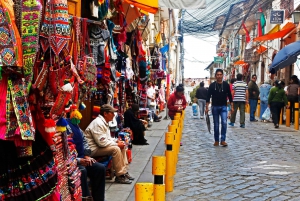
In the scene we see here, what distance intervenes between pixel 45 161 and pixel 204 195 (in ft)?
11.0

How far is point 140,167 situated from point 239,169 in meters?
1.89

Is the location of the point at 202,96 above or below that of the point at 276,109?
above

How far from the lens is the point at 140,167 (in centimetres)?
897

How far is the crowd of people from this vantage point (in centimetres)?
1162

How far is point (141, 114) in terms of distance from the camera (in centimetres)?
1603

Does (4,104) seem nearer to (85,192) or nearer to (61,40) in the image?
(61,40)

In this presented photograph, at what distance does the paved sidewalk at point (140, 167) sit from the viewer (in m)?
6.79

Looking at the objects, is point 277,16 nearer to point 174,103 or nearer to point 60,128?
point 174,103

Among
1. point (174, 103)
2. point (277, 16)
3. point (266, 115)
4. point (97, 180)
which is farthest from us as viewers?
point (277, 16)

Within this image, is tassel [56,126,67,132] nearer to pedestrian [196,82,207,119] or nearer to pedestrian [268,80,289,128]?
pedestrian [268,80,289,128]

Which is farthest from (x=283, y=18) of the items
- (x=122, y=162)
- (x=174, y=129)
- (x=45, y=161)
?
(x=45, y=161)

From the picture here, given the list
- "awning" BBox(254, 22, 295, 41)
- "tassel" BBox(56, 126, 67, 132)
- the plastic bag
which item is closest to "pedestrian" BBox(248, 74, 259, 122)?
Result: the plastic bag

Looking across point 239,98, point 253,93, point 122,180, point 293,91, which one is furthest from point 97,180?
point 253,93

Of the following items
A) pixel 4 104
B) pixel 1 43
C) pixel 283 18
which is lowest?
pixel 4 104
